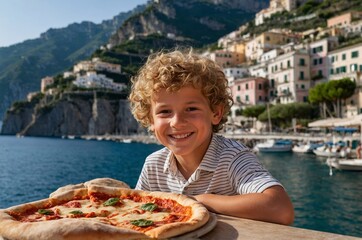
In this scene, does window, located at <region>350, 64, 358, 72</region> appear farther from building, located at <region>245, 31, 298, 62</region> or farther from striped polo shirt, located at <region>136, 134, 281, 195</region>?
striped polo shirt, located at <region>136, 134, 281, 195</region>

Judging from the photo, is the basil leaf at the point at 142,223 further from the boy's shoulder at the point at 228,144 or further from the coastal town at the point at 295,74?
the coastal town at the point at 295,74

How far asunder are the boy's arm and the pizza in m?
0.25

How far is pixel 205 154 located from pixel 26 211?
1414 mm

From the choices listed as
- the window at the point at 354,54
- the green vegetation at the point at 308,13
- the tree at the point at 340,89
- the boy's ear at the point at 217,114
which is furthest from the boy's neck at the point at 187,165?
the green vegetation at the point at 308,13

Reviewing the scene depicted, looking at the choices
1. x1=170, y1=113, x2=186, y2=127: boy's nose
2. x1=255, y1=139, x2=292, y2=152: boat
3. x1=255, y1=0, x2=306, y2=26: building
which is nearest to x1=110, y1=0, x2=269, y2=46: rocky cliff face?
x1=255, y1=0, x2=306, y2=26: building

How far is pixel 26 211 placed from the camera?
2445 millimetres

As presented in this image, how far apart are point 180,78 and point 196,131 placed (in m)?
0.44

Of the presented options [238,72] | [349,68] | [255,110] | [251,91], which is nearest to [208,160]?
[349,68]

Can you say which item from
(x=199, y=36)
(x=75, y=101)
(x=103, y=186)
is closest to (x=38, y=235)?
(x=103, y=186)

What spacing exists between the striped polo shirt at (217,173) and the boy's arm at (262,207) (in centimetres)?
9

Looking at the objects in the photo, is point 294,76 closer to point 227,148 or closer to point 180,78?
point 227,148

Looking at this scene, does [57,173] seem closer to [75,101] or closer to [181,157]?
[181,157]

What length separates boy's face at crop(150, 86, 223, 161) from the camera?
9.11ft

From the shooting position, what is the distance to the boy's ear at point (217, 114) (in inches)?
122
